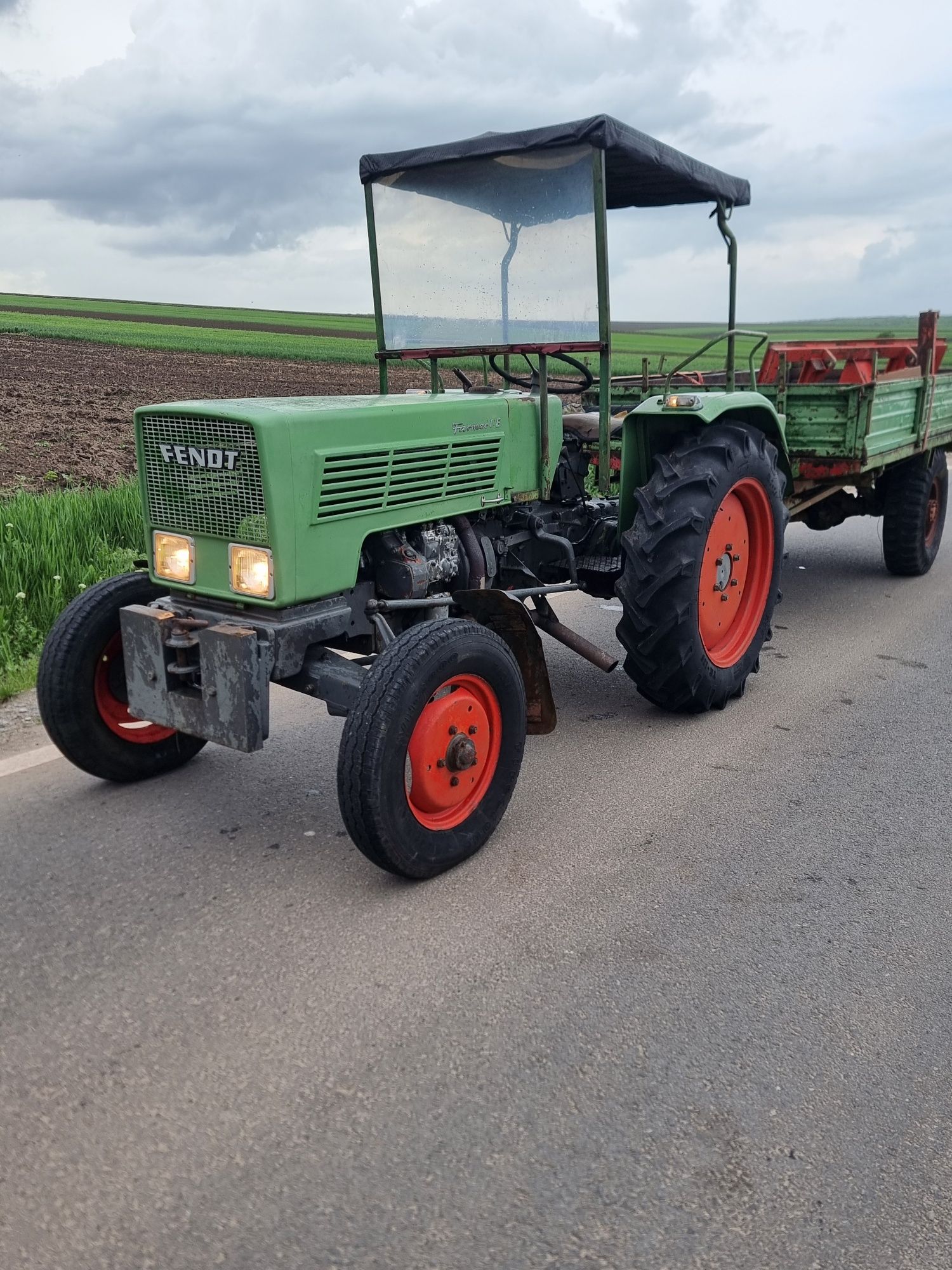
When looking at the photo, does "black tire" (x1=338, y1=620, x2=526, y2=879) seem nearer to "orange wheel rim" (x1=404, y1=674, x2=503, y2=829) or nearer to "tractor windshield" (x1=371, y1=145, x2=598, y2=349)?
"orange wheel rim" (x1=404, y1=674, x2=503, y2=829)

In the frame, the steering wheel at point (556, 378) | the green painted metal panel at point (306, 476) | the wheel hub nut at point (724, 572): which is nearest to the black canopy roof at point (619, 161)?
the steering wheel at point (556, 378)

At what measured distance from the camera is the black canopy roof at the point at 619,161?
392 cm

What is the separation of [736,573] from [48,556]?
361 centimetres

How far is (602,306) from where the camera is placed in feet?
13.3

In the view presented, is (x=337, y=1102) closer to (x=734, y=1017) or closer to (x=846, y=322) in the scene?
(x=734, y=1017)

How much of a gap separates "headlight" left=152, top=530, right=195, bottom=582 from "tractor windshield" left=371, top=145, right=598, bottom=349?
1569 millimetres

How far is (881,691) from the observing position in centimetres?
492

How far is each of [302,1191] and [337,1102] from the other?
0.79ft

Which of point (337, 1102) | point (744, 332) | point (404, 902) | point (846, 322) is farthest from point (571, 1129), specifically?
point (846, 322)

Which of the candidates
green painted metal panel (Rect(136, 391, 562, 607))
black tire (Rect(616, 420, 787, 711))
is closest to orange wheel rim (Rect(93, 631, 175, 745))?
green painted metal panel (Rect(136, 391, 562, 607))

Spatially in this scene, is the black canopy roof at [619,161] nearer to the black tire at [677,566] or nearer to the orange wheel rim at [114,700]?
the black tire at [677,566]

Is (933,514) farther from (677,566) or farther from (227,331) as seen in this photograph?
(227,331)

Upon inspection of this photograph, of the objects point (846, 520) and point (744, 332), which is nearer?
point (744, 332)

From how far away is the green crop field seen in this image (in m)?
29.2
